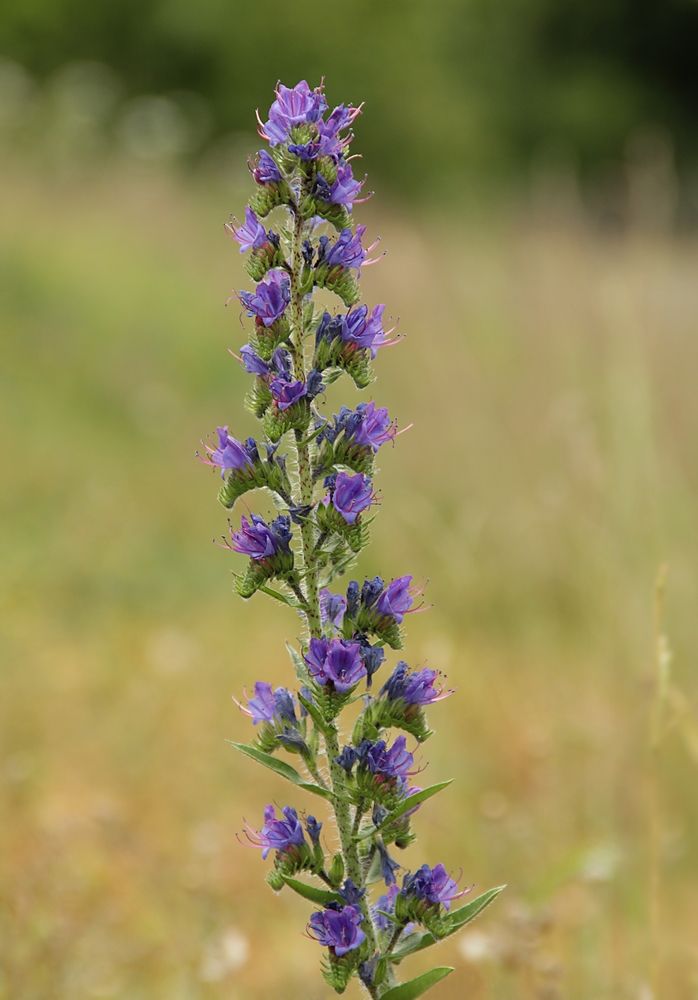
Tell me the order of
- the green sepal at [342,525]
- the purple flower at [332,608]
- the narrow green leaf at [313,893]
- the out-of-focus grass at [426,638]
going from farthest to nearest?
1. the out-of-focus grass at [426,638]
2. the purple flower at [332,608]
3. the green sepal at [342,525]
4. the narrow green leaf at [313,893]

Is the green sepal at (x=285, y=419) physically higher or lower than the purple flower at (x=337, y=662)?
higher

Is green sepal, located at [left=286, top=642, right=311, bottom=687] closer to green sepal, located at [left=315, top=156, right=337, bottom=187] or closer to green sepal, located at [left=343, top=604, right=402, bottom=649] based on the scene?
green sepal, located at [left=343, top=604, right=402, bottom=649]

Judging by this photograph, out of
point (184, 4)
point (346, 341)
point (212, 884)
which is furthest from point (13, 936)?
point (184, 4)

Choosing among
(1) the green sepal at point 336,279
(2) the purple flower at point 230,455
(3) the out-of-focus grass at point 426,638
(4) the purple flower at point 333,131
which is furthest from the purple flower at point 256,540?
(3) the out-of-focus grass at point 426,638

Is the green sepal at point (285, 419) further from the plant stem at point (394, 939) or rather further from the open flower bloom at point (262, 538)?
the plant stem at point (394, 939)

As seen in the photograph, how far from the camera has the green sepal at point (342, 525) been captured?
1678 mm

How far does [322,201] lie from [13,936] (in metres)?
2.05

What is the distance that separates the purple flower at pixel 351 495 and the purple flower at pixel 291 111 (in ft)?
2.08

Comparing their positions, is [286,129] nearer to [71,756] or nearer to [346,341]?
[346,341]

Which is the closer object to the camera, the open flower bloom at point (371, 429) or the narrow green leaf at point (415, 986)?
the narrow green leaf at point (415, 986)

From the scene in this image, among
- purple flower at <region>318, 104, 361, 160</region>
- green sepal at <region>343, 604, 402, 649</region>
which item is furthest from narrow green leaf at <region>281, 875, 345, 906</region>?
purple flower at <region>318, 104, 361, 160</region>

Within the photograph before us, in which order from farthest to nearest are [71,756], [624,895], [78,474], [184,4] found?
[184,4], [78,474], [71,756], [624,895]

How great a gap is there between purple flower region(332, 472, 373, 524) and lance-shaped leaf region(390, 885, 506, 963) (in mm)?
681

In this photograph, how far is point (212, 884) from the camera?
3.10 metres
